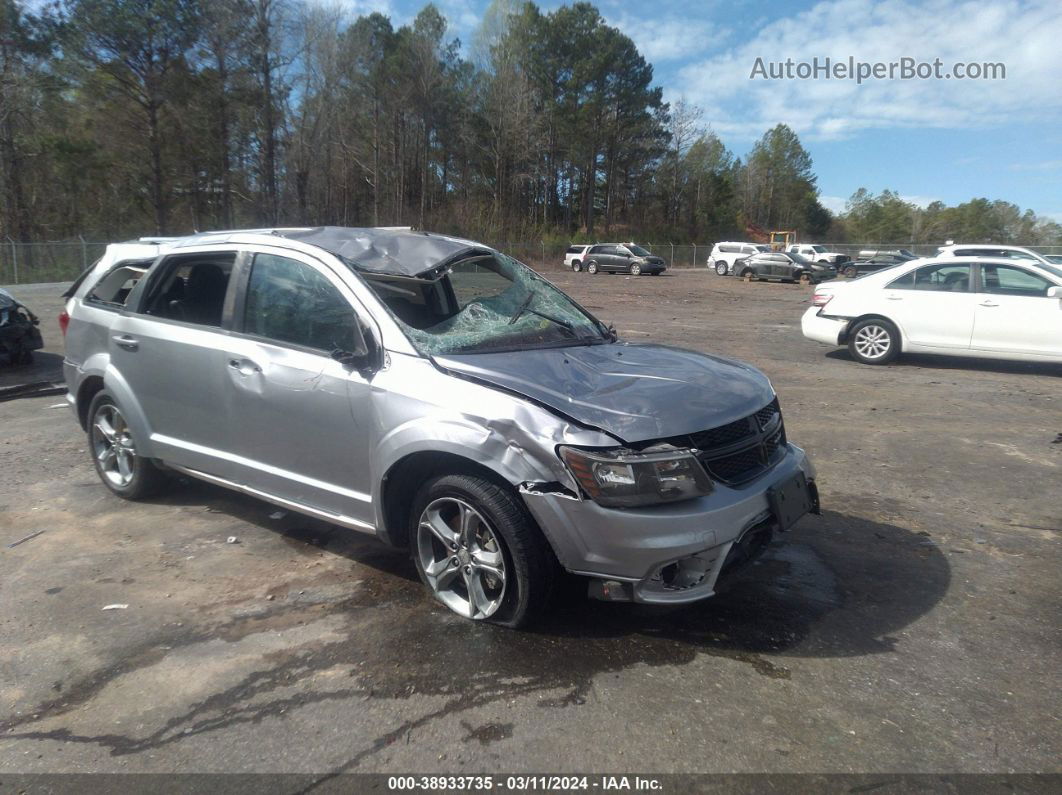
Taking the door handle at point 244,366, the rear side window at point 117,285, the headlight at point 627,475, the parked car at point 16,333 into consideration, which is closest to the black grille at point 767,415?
the headlight at point 627,475

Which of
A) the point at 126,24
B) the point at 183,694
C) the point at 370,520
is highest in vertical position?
the point at 126,24

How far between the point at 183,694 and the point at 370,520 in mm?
1105

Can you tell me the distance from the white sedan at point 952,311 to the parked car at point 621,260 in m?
33.4

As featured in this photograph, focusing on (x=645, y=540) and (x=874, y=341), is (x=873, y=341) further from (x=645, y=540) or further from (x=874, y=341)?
(x=645, y=540)

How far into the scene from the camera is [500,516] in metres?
3.36

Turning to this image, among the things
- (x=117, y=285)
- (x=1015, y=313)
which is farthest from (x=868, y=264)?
(x=117, y=285)

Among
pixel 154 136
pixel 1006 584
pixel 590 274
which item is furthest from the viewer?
pixel 590 274

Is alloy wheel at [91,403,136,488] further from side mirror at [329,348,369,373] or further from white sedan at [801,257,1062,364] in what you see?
white sedan at [801,257,1062,364]

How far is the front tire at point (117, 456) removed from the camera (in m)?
5.29

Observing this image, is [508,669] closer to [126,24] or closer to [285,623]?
[285,623]

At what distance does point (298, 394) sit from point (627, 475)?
1864 millimetres

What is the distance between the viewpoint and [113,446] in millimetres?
5469

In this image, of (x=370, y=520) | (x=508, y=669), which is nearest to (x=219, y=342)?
(x=370, y=520)

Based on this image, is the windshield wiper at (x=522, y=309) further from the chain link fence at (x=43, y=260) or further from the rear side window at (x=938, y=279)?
the chain link fence at (x=43, y=260)
